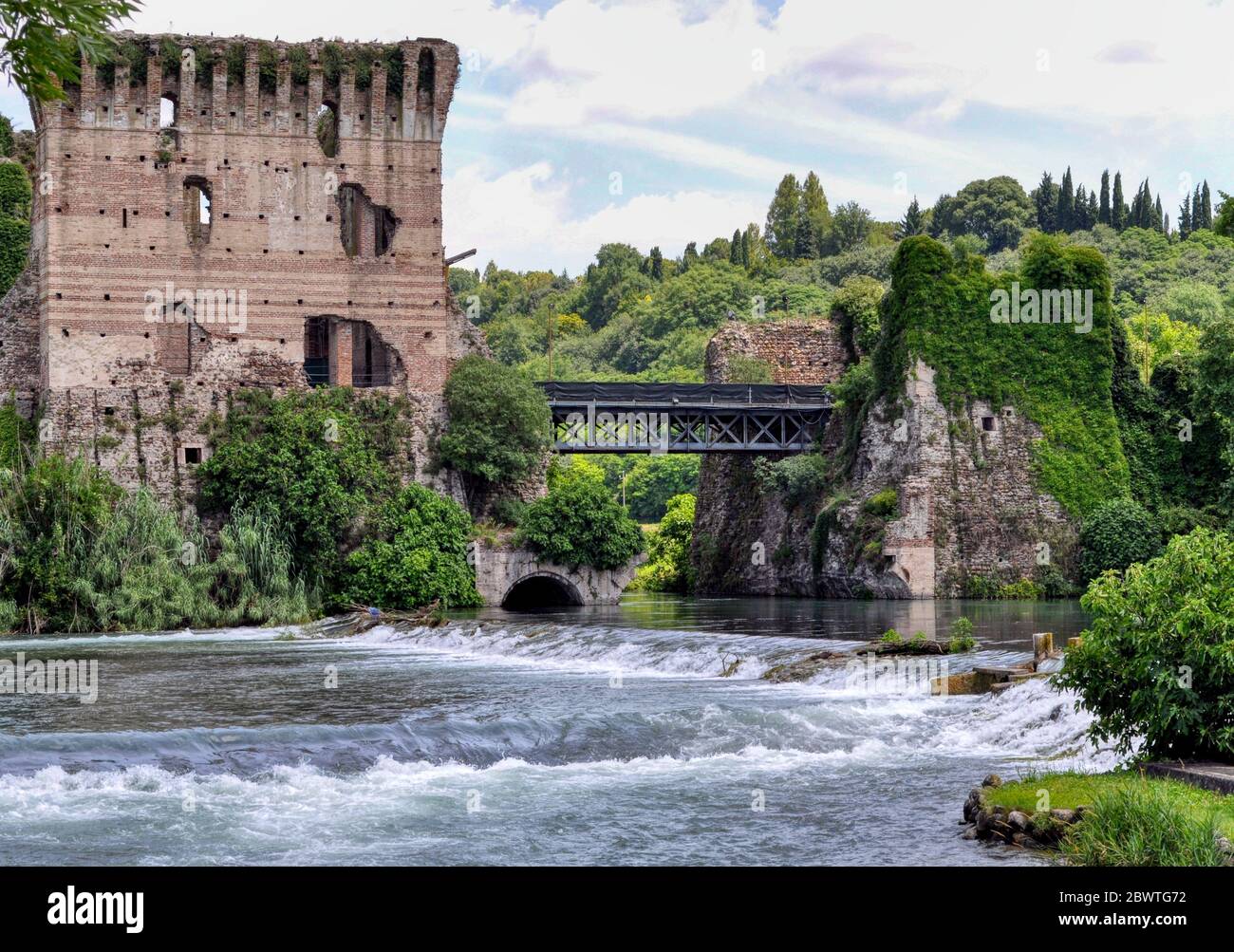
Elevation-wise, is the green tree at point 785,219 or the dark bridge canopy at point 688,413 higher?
the green tree at point 785,219

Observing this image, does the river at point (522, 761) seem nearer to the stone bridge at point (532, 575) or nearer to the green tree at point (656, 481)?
the stone bridge at point (532, 575)

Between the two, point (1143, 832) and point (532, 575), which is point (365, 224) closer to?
point (532, 575)

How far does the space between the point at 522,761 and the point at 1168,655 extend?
26.5ft

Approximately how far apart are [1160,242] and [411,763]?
91.2 metres

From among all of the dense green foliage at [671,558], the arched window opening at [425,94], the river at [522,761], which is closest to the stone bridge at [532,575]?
the arched window opening at [425,94]

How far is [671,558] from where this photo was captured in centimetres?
6856

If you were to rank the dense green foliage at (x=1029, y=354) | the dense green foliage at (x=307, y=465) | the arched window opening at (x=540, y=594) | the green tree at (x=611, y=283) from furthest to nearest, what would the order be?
the green tree at (x=611, y=283), the dense green foliage at (x=1029, y=354), the arched window opening at (x=540, y=594), the dense green foliage at (x=307, y=465)

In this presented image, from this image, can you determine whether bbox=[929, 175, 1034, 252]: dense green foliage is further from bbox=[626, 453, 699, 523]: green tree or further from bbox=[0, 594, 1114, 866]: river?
bbox=[0, 594, 1114, 866]: river

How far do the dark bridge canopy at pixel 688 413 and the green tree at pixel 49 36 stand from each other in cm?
4540

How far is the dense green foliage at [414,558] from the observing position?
157ft

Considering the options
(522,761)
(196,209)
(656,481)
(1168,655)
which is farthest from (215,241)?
(656,481)

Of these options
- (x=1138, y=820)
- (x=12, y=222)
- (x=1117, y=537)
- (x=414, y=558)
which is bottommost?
(x=1138, y=820)

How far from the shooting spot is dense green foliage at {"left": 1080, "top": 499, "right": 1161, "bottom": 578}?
50.2m
